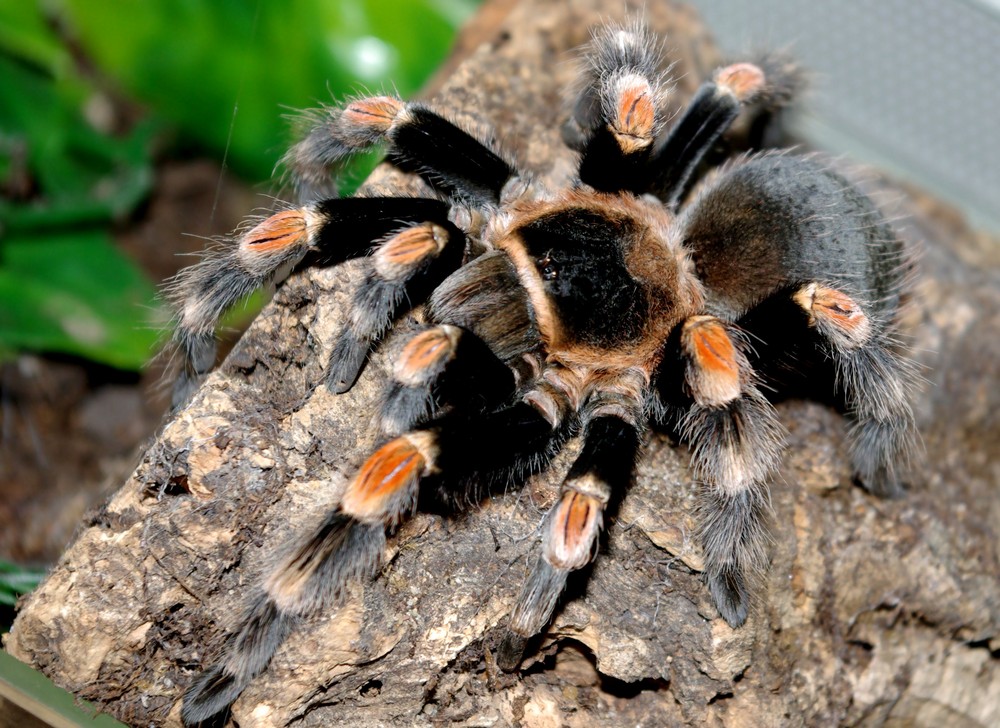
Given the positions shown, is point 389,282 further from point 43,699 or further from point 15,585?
point 15,585

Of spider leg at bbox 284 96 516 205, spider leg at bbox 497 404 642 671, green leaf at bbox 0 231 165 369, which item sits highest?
spider leg at bbox 284 96 516 205

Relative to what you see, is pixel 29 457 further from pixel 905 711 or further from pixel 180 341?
pixel 905 711

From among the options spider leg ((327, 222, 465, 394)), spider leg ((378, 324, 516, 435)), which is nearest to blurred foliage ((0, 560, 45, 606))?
spider leg ((327, 222, 465, 394))

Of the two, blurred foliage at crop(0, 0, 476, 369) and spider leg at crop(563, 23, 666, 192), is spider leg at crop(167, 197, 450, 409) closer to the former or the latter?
spider leg at crop(563, 23, 666, 192)

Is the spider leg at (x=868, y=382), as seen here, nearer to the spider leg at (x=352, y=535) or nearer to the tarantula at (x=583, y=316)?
the tarantula at (x=583, y=316)

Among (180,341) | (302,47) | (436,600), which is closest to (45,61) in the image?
(302,47)

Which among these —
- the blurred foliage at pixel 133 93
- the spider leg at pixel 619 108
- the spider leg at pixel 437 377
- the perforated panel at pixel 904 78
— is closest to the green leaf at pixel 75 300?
the blurred foliage at pixel 133 93

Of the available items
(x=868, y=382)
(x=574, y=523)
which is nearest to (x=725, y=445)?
(x=574, y=523)

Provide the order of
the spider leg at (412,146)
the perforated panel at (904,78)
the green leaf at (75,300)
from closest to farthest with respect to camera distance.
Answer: the spider leg at (412,146) → the green leaf at (75,300) → the perforated panel at (904,78)
